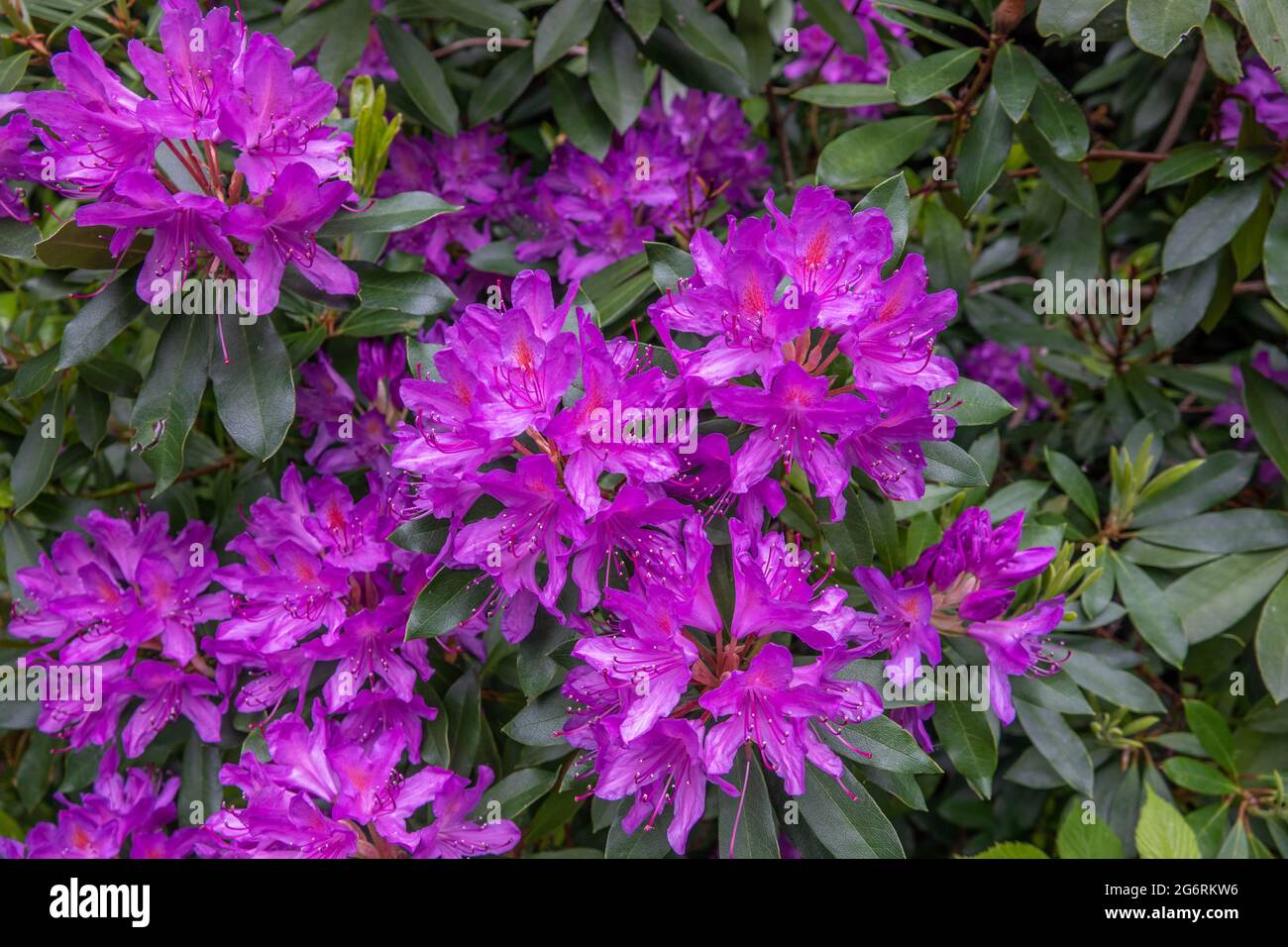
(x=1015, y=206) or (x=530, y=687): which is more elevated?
(x=1015, y=206)

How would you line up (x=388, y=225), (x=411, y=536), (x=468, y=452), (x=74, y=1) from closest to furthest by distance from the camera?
(x=468, y=452) < (x=411, y=536) < (x=388, y=225) < (x=74, y=1)

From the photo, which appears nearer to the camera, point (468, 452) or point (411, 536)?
point (468, 452)

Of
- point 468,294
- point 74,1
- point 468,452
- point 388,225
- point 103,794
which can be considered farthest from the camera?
point 468,294

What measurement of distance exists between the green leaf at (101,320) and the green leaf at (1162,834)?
1.78 meters

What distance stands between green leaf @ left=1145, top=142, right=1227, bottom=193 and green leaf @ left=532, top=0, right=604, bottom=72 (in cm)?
111

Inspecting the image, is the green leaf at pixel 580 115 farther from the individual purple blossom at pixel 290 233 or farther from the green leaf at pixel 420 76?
the individual purple blossom at pixel 290 233

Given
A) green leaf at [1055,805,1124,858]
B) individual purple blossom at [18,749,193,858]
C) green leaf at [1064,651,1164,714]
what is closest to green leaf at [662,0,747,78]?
green leaf at [1064,651,1164,714]

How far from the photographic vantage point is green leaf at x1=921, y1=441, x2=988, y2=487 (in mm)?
1472

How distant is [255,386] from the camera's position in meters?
1.58

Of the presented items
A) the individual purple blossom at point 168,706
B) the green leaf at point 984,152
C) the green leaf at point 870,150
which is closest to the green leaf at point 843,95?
the green leaf at point 870,150
